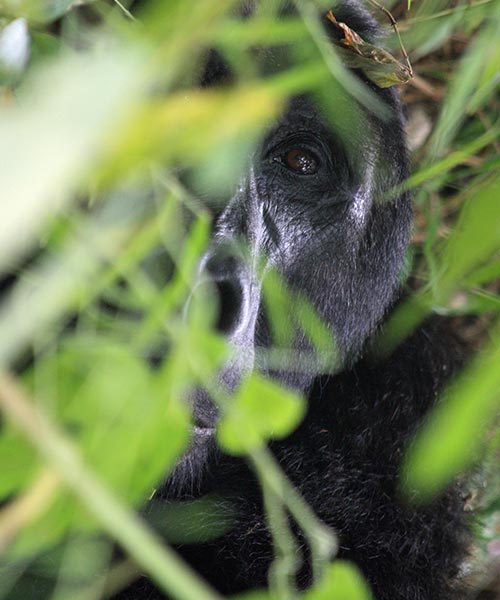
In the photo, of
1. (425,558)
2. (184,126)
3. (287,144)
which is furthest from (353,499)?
(184,126)

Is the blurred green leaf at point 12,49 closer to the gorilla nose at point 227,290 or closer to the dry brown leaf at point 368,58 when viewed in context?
the gorilla nose at point 227,290

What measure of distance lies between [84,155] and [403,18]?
1927mm

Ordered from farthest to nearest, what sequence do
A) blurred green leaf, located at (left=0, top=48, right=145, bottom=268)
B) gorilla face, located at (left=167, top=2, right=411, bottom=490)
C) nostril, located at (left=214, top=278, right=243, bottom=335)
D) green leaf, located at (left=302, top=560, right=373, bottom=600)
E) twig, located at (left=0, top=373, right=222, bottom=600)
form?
gorilla face, located at (left=167, top=2, right=411, bottom=490) → nostril, located at (left=214, top=278, right=243, bottom=335) → green leaf, located at (left=302, top=560, right=373, bottom=600) → twig, located at (left=0, top=373, right=222, bottom=600) → blurred green leaf, located at (left=0, top=48, right=145, bottom=268)

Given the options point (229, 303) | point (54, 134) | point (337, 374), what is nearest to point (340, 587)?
point (54, 134)

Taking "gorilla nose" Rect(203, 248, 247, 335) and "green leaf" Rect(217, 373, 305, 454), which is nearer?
"green leaf" Rect(217, 373, 305, 454)

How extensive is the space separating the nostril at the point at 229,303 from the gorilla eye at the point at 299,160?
1.28 feet

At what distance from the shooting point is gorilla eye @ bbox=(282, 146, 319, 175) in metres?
1.66

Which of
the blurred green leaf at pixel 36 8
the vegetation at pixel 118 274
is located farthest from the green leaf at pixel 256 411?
the blurred green leaf at pixel 36 8

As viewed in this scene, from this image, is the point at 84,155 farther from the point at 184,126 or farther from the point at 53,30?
the point at 53,30

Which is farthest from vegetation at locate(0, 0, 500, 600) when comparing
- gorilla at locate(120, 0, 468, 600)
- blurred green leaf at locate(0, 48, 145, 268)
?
gorilla at locate(120, 0, 468, 600)

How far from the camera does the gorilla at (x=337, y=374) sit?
→ 161cm

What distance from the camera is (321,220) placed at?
170cm

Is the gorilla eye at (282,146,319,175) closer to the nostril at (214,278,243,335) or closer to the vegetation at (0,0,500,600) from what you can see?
the vegetation at (0,0,500,600)

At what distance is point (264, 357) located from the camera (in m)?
1.67
